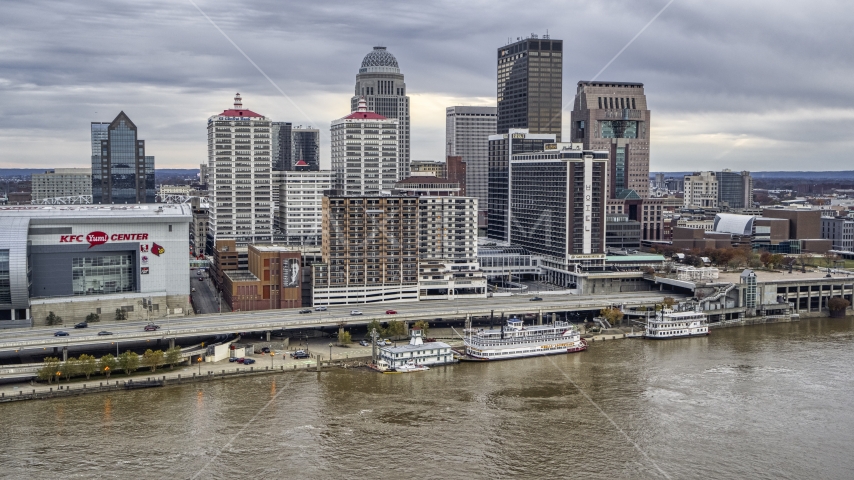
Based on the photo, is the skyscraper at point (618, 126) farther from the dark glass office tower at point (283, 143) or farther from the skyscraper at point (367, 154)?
the dark glass office tower at point (283, 143)

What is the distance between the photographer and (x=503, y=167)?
9731 centimetres

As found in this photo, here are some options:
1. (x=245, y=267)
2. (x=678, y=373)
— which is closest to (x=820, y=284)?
(x=678, y=373)

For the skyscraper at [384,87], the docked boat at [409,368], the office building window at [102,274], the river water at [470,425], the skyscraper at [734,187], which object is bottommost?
the river water at [470,425]

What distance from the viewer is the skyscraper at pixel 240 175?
3529 inches

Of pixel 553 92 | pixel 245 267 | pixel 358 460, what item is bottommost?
pixel 358 460

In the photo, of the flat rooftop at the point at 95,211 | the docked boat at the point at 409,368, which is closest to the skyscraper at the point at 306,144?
the flat rooftop at the point at 95,211

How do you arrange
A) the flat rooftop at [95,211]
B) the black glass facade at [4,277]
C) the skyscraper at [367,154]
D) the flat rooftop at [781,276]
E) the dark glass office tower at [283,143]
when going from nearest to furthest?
1. the black glass facade at [4,277]
2. the flat rooftop at [95,211]
3. the flat rooftop at [781,276]
4. the skyscraper at [367,154]
5. the dark glass office tower at [283,143]

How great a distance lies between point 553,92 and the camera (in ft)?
397

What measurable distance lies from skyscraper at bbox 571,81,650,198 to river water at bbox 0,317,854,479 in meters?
72.4

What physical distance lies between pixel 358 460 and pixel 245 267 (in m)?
44.3

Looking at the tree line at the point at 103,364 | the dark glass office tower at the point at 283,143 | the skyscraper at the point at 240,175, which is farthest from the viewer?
the dark glass office tower at the point at 283,143

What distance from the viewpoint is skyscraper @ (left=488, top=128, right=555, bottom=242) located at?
9475 centimetres

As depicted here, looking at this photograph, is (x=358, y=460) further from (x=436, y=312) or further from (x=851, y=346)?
(x=851, y=346)

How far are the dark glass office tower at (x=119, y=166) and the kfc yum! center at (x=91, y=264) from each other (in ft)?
212
